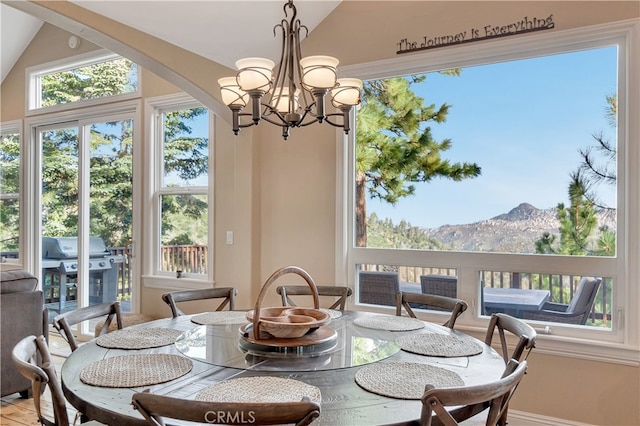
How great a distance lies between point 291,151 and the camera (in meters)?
3.55

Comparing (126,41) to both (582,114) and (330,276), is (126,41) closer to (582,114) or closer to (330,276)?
(330,276)

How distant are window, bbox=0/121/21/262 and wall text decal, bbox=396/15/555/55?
4902mm

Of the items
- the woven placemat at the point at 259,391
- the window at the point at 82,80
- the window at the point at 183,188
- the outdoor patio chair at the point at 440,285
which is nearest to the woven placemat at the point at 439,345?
the woven placemat at the point at 259,391

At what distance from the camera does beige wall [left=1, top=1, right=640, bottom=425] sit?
8.49 ft

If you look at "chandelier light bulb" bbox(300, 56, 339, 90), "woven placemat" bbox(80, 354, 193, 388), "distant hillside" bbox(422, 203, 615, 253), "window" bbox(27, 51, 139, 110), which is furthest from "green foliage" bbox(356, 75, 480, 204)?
"window" bbox(27, 51, 139, 110)

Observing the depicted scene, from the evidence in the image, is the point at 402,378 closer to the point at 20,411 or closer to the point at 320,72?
the point at 320,72

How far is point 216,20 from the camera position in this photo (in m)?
3.06

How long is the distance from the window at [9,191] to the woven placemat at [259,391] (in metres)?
5.32

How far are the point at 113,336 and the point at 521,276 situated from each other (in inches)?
93.1

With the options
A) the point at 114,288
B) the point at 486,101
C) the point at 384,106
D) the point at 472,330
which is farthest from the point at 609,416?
the point at 114,288

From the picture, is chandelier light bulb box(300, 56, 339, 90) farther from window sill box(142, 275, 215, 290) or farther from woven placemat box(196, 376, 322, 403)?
window sill box(142, 275, 215, 290)

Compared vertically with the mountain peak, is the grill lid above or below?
below

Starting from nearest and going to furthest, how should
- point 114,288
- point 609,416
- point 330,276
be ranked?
point 609,416 < point 330,276 < point 114,288

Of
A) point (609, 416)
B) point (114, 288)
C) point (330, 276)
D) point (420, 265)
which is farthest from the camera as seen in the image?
point (114, 288)
